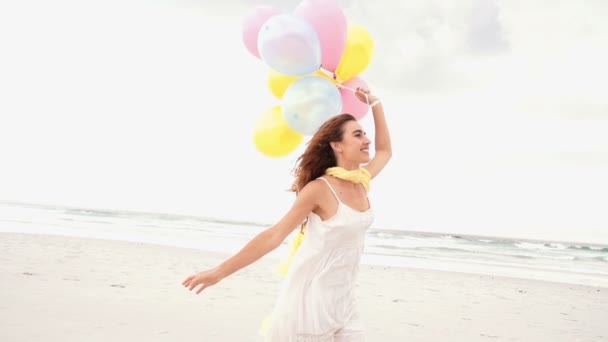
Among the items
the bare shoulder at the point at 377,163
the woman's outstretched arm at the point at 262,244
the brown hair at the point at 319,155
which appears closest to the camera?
the woman's outstretched arm at the point at 262,244

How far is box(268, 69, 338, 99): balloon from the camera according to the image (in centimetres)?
362

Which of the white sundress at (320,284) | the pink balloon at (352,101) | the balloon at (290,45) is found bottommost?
the white sundress at (320,284)

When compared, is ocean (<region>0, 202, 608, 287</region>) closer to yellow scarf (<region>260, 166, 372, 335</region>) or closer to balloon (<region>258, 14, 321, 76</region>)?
balloon (<region>258, 14, 321, 76</region>)

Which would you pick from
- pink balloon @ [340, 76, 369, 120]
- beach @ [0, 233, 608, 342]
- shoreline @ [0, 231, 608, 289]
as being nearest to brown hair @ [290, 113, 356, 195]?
pink balloon @ [340, 76, 369, 120]

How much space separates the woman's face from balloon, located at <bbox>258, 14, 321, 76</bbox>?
0.91m

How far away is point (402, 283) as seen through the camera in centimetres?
950

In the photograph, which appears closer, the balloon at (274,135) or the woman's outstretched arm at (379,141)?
the woman's outstretched arm at (379,141)

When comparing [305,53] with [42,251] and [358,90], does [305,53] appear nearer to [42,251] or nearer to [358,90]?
[358,90]

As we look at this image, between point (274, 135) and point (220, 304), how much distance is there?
3.66 meters

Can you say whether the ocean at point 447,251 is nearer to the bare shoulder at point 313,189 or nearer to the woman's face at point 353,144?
the woman's face at point 353,144

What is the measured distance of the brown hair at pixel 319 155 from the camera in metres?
2.57

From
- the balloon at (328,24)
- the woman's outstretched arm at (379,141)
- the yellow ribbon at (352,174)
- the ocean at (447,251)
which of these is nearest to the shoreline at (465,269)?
the ocean at (447,251)

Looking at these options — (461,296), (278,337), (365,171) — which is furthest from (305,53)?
(461,296)

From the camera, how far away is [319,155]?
2582mm
